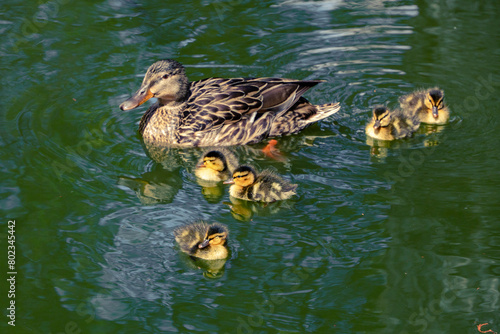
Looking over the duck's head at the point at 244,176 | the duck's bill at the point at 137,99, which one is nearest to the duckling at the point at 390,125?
the duck's head at the point at 244,176

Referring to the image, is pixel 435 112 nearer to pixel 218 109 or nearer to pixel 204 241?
pixel 218 109

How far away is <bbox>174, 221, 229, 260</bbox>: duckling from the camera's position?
489cm

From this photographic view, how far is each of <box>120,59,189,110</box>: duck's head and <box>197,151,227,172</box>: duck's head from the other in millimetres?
1069

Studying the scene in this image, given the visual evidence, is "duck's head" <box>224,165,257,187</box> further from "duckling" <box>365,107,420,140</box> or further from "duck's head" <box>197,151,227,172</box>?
"duckling" <box>365,107,420,140</box>

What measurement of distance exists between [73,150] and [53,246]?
1403mm

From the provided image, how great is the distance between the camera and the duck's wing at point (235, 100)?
267 inches

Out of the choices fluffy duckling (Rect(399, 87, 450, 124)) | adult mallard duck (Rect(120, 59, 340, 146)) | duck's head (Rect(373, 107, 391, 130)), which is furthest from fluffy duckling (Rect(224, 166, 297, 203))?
fluffy duckling (Rect(399, 87, 450, 124))

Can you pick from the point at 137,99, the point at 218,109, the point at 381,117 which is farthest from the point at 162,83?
the point at 381,117

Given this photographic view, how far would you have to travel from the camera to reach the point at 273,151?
6.70 meters

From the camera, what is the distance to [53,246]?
5.15 metres

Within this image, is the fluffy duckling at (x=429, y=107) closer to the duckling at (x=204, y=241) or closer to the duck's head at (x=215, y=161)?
the duck's head at (x=215, y=161)

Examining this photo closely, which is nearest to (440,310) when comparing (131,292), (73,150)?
(131,292)

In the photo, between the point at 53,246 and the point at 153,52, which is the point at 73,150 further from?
the point at 153,52

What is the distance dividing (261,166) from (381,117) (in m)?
1.14
